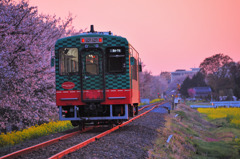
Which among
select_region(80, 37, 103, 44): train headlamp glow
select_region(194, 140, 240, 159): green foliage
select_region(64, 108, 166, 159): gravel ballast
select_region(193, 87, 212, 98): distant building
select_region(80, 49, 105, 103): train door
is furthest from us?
select_region(193, 87, 212, 98): distant building

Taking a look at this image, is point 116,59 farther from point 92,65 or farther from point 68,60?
point 68,60

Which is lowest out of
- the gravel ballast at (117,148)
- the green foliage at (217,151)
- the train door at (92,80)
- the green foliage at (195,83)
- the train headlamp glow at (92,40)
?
the green foliage at (217,151)

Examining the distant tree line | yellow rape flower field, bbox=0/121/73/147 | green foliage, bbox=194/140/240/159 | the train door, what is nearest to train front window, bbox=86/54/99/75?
the train door

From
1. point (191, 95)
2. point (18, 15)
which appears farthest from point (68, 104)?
point (191, 95)

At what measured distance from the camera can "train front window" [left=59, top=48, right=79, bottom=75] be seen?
13.2 m

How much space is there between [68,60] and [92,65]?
941mm

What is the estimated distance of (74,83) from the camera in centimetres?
1314

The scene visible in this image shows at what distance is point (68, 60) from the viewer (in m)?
13.4

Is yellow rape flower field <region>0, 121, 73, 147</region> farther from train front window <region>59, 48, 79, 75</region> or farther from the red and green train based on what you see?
train front window <region>59, 48, 79, 75</region>

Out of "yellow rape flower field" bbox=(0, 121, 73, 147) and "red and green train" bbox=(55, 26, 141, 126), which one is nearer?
"yellow rape flower field" bbox=(0, 121, 73, 147)

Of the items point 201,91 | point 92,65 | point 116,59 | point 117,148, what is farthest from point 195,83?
point 117,148

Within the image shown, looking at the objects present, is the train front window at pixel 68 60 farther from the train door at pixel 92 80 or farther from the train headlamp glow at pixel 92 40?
the train headlamp glow at pixel 92 40

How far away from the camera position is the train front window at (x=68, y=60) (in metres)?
13.2

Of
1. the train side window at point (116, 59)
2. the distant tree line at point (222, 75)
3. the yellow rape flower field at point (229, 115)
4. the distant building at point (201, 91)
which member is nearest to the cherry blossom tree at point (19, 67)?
the train side window at point (116, 59)
